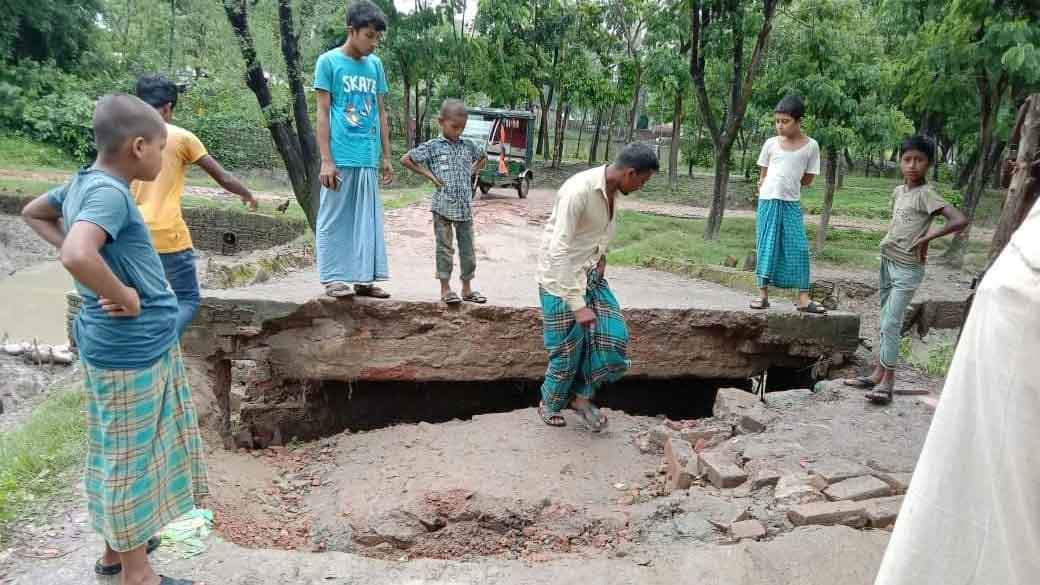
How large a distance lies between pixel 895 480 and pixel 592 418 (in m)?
1.68

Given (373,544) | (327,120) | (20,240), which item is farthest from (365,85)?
(20,240)

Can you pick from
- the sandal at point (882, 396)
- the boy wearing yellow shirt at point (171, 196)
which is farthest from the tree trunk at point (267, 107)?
the sandal at point (882, 396)

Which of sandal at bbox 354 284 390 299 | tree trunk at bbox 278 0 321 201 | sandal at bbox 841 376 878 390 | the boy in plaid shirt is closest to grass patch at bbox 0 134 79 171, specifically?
tree trunk at bbox 278 0 321 201

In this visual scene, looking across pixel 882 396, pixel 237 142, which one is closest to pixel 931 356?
pixel 882 396

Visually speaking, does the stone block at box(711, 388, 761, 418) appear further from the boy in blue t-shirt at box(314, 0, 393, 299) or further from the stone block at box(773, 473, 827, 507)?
the boy in blue t-shirt at box(314, 0, 393, 299)

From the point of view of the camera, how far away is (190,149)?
3570 millimetres

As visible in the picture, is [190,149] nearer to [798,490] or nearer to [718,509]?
[718,509]

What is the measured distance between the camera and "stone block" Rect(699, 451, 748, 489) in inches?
144

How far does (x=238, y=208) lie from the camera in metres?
14.8

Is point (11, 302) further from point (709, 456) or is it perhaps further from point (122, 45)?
point (122, 45)

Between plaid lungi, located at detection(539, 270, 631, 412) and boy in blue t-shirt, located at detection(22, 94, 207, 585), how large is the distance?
2.08 m

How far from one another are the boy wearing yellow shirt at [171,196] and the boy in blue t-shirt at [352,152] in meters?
0.92

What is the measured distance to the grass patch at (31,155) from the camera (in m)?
18.2

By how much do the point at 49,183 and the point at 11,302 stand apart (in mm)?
4180
